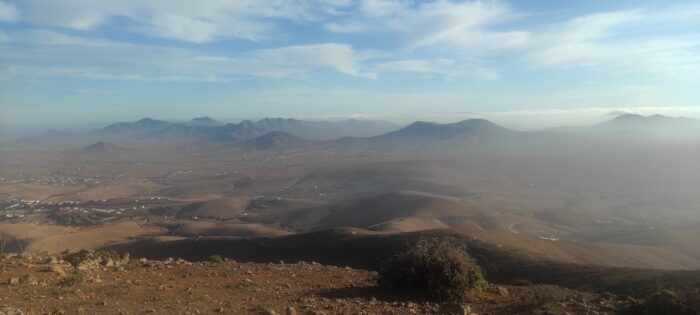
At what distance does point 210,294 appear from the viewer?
30.4 ft

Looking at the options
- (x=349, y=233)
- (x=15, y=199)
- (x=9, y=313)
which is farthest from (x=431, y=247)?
(x=15, y=199)

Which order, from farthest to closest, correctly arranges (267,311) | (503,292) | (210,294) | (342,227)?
(342,227), (503,292), (210,294), (267,311)

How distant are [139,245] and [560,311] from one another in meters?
31.8

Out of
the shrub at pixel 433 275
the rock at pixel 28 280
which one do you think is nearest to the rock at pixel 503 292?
the shrub at pixel 433 275

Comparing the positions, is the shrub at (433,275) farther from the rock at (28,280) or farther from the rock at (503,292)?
the rock at (28,280)

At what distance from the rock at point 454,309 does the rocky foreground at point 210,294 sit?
2cm

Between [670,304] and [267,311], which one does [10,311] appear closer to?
[267,311]

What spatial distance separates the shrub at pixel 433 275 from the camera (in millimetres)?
9312

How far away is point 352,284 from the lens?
10953 millimetres

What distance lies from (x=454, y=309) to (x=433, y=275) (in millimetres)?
951

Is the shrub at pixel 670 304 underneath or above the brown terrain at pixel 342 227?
above

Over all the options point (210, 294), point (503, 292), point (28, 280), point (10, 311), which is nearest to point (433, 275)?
point (503, 292)

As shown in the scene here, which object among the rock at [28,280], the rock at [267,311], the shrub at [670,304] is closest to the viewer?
the shrub at [670,304]

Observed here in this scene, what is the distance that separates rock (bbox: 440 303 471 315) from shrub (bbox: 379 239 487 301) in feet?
1.62
